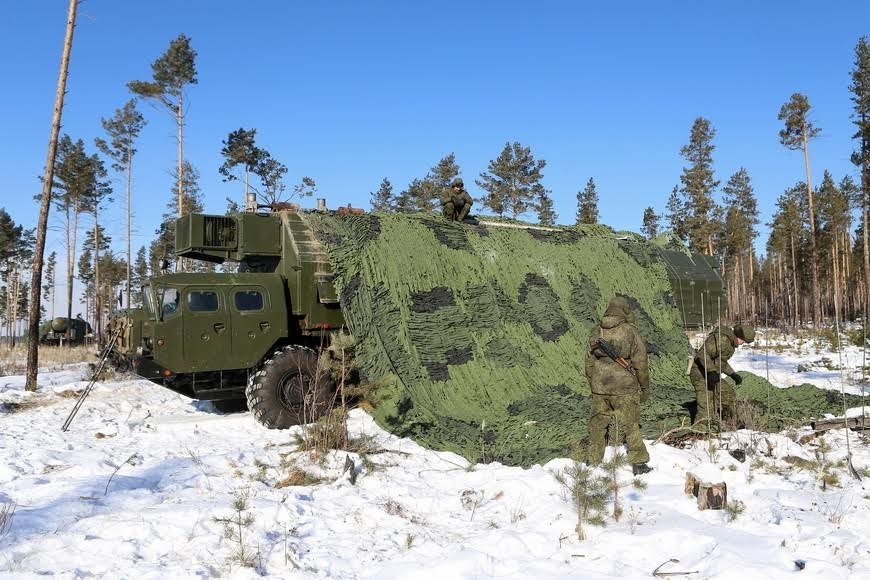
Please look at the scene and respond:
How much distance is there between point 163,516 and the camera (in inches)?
199

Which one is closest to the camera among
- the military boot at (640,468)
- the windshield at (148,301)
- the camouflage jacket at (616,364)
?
the military boot at (640,468)

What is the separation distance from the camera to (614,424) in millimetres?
6836

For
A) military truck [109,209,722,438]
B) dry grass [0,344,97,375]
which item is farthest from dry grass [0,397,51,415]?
dry grass [0,344,97,375]

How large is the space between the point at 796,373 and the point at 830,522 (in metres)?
12.2

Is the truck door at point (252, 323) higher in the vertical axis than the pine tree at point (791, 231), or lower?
lower

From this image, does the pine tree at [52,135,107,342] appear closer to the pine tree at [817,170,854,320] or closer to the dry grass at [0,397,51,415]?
the dry grass at [0,397,51,415]

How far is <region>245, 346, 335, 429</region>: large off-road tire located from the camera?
30.4ft

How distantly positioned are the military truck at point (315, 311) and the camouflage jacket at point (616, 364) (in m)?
2.99

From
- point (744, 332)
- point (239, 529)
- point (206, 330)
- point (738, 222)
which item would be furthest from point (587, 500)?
point (738, 222)

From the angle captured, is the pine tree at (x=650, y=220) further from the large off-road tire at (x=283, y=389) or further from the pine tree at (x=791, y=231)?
the large off-road tire at (x=283, y=389)

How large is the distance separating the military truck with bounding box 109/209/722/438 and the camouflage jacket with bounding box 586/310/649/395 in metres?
2.99

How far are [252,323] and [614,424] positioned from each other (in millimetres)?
5856

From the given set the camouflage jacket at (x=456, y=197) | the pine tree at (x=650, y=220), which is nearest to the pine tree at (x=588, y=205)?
the pine tree at (x=650, y=220)

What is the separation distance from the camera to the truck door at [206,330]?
367 inches
